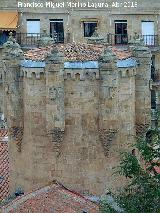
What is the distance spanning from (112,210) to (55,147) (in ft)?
24.4

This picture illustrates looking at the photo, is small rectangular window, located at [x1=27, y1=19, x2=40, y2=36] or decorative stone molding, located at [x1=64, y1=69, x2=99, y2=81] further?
small rectangular window, located at [x1=27, y1=19, x2=40, y2=36]

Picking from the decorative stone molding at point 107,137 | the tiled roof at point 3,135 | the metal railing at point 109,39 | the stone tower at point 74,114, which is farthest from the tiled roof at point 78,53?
the metal railing at point 109,39

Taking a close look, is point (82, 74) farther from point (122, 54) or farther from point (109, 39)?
point (109, 39)

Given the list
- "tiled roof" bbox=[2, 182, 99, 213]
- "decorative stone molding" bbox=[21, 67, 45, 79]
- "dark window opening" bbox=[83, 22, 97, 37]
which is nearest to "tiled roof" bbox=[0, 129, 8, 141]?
"decorative stone molding" bbox=[21, 67, 45, 79]

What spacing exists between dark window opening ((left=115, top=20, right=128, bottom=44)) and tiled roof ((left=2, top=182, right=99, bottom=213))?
3530cm

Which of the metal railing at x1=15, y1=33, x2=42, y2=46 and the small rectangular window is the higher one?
the small rectangular window

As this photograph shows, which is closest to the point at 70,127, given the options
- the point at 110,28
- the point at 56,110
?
the point at 56,110

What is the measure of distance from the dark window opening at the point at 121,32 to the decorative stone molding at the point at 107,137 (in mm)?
34114

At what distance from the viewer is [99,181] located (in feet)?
107

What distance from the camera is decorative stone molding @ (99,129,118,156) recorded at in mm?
31894

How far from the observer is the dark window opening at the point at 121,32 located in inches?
2581

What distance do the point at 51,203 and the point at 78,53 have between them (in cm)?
639

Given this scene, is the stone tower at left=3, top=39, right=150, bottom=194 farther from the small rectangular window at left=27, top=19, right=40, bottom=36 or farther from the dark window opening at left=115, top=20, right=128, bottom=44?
the small rectangular window at left=27, top=19, right=40, bottom=36

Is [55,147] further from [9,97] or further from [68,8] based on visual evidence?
[68,8]
